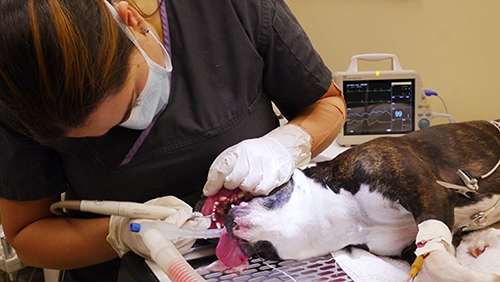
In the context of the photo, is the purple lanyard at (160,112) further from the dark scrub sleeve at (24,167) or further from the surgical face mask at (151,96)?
the dark scrub sleeve at (24,167)

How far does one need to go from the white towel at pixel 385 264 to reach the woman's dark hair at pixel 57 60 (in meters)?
0.53

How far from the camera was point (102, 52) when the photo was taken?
2.24 ft

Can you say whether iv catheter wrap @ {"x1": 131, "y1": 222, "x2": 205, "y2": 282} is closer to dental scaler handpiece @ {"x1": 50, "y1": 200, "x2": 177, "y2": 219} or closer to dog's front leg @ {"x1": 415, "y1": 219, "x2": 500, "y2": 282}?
dental scaler handpiece @ {"x1": 50, "y1": 200, "x2": 177, "y2": 219}

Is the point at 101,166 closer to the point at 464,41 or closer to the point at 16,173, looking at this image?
the point at 16,173

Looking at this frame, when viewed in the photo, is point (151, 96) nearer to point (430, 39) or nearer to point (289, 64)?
point (289, 64)

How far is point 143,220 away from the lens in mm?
789

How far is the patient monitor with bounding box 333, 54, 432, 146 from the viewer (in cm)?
195

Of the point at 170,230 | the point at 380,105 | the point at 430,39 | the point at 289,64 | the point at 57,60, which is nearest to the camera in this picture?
the point at 57,60

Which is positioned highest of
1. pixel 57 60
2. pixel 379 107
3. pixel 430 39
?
pixel 57 60

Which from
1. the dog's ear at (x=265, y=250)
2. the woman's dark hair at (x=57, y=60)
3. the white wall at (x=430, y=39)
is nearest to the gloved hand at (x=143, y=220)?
the dog's ear at (x=265, y=250)

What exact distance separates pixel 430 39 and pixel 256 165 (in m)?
1.77

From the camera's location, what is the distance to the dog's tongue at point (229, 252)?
778mm

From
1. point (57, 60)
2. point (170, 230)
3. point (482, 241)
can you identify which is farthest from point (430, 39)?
point (57, 60)

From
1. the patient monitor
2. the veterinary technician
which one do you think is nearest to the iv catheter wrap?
the veterinary technician
